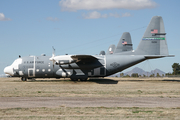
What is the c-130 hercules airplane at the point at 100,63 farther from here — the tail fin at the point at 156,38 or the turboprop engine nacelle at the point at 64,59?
the turboprop engine nacelle at the point at 64,59

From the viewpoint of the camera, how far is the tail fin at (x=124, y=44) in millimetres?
42719

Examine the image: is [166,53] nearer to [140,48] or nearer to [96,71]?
[140,48]

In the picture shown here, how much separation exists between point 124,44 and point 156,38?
28.8 feet

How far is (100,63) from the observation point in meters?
34.8

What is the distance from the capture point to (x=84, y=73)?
3516cm

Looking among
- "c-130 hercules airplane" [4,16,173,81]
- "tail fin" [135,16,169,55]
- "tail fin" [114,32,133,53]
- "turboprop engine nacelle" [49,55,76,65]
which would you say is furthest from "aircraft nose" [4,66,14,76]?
"tail fin" [135,16,169,55]

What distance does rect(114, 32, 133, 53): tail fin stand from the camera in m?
42.7

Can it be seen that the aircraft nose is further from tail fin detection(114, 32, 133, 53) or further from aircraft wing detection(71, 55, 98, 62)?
tail fin detection(114, 32, 133, 53)

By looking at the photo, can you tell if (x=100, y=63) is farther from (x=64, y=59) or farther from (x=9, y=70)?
(x=9, y=70)

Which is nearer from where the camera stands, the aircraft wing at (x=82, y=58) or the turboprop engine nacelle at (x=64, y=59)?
the aircraft wing at (x=82, y=58)

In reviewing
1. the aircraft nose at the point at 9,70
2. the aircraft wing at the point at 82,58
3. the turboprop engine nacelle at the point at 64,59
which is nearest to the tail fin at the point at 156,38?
the aircraft wing at the point at 82,58

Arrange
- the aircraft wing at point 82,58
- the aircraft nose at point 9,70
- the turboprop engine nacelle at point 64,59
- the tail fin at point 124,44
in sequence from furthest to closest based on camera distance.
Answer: the tail fin at point 124,44, the aircraft nose at point 9,70, the turboprop engine nacelle at point 64,59, the aircraft wing at point 82,58

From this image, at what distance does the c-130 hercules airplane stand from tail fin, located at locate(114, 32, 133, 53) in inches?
279

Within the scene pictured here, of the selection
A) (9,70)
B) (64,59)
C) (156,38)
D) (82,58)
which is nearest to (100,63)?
(82,58)
